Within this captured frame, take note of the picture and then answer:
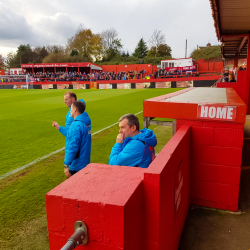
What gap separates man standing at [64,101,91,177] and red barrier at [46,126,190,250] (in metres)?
1.80

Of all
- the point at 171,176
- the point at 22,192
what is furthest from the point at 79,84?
the point at 171,176

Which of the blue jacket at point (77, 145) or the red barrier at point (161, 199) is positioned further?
the blue jacket at point (77, 145)

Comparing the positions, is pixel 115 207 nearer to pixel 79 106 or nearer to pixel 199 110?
pixel 199 110

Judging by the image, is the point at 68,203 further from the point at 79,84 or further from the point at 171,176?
the point at 79,84

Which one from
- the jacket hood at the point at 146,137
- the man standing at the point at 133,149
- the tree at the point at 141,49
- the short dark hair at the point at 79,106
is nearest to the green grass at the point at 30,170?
the man standing at the point at 133,149

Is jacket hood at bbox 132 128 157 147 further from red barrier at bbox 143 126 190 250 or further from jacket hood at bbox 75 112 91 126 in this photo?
jacket hood at bbox 75 112 91 126

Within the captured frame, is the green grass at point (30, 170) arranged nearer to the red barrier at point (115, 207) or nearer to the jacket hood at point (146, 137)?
the red barrier at point (115, 207)

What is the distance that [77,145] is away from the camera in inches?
153

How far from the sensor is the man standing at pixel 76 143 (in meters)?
3.88

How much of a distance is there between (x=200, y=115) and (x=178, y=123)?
1.18 ft

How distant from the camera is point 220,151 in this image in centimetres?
352

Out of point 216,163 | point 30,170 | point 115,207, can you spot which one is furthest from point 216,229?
point 30,170

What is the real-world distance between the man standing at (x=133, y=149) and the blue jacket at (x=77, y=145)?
116 centimetres

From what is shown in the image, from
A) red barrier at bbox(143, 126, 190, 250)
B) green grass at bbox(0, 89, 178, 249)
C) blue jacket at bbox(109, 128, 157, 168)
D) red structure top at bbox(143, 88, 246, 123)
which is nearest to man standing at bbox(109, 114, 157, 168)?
blue jacket at bbox(109, 128, 157, 168)
